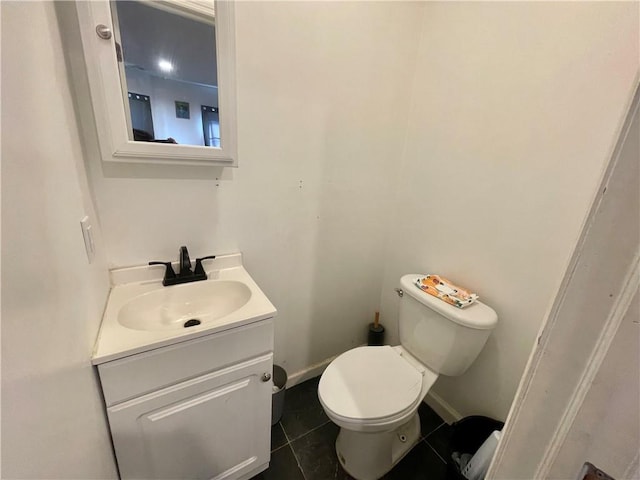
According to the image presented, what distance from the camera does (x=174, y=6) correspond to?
874 millimetres

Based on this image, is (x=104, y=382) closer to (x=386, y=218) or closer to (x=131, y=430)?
(x=131, y=430)

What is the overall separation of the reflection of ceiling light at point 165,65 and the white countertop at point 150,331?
0.70 m

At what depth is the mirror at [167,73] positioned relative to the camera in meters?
0.84

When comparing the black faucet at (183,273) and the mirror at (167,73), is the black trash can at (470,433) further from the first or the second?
the mirror at (167,73)

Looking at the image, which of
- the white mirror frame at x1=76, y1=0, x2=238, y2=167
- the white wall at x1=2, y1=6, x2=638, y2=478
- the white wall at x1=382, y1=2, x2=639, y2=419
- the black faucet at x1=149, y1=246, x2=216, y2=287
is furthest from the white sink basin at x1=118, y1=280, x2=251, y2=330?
the white wall at x1=382, y1=2, x2=639, y2=419

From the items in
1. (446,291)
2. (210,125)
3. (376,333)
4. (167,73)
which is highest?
(167,73)

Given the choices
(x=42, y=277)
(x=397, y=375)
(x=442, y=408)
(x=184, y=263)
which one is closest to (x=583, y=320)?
(x=42, y=277)

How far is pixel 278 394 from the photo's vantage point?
1354 millimetres

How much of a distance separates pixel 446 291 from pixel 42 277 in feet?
4.25

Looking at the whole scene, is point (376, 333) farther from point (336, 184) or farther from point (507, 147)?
point (507, 147)

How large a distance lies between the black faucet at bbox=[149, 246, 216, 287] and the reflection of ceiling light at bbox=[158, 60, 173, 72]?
62 cm

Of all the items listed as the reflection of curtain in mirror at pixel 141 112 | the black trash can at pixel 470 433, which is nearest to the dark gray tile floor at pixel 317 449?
the black trash can at pixel 470 433

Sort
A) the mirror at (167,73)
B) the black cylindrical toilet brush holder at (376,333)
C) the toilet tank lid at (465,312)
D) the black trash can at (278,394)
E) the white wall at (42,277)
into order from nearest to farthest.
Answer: the white wall at (42,277) < the mirror at (167,73) < the toilet tank lid at (465,312) < the black trash can at (278,394) < the black cylindrical toilet brush holder at (376,333)

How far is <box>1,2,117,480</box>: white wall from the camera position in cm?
39
